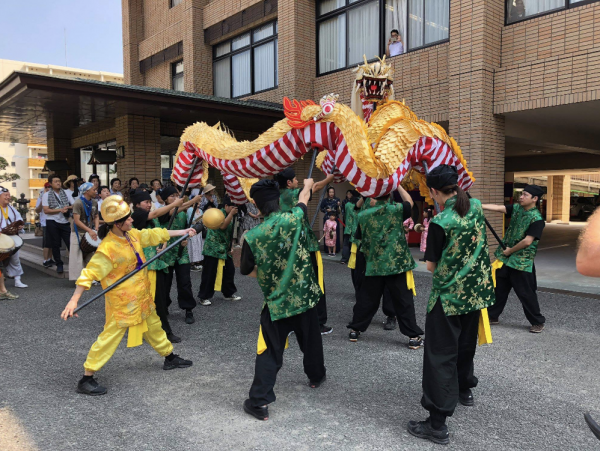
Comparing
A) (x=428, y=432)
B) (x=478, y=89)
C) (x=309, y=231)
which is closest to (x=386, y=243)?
(x=309, y=231)

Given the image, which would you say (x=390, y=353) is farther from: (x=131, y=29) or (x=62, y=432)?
(x=131, y=29)

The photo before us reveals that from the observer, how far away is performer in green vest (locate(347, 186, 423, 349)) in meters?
4.62

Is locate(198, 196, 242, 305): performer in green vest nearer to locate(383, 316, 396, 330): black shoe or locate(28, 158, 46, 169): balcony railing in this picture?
locate(383, 316, 396, 330): black shoe

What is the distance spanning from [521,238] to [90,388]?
4.48 meters

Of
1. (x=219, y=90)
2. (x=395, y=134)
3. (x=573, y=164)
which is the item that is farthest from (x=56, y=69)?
(x=395, y=134)

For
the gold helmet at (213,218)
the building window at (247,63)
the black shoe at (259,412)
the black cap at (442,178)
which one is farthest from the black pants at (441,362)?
the building window at (247,63)

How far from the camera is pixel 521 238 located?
5066 millimetres

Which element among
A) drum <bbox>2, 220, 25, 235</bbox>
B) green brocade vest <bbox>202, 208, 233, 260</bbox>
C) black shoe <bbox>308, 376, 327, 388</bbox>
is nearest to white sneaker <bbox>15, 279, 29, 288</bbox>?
drum <bbox>2, 220, 25, 235</bbox>

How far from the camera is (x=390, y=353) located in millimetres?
4418

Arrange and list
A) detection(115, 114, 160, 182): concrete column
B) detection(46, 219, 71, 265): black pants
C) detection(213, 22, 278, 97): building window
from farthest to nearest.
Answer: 1. detection(213, 22, 278, 97): building window
2. detection(115, 114, 160, 182): concrete column
3. detection(46, 219, 71, 265): black pants

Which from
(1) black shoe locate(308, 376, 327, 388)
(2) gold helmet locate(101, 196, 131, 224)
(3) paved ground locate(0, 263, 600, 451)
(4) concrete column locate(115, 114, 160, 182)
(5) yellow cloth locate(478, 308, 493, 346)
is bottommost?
(3) paved ground locate(0, 263, 600, 451)

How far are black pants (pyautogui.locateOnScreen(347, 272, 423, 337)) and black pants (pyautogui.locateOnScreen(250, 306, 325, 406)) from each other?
4.15 ft

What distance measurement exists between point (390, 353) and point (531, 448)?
5.76 feet

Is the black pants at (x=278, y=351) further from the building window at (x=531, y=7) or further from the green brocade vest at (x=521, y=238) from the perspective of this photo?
the building window at (x=531, y=7)
